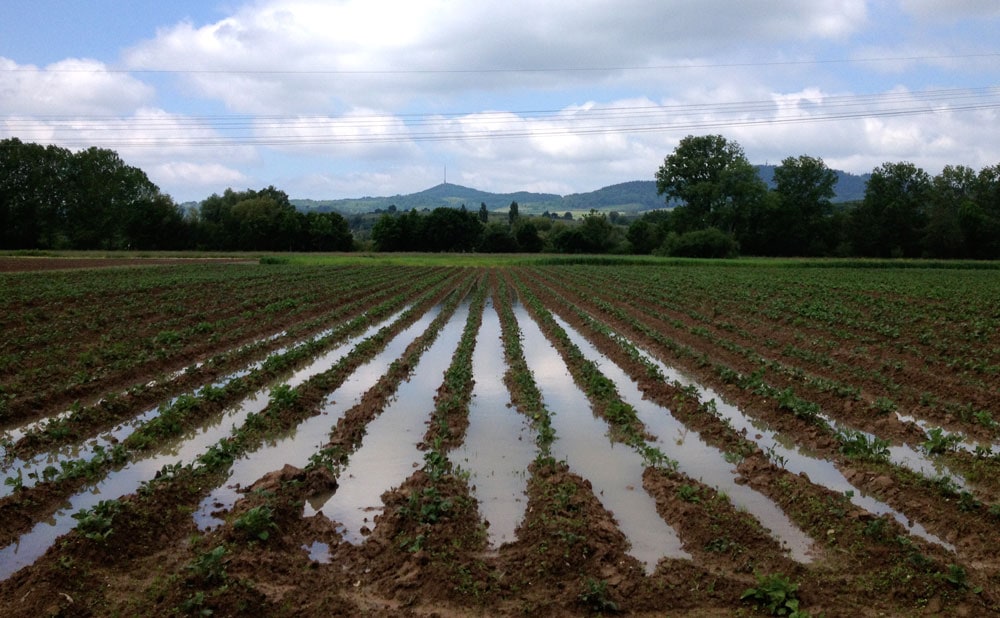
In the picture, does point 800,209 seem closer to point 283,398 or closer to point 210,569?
point 283,398

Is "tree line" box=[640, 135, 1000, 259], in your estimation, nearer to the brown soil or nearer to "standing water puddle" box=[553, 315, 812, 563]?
the brown soil

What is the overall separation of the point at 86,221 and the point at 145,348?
80791 mm

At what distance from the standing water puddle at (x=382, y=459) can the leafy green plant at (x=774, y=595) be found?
3.62 metres

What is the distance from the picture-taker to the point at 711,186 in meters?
85.6

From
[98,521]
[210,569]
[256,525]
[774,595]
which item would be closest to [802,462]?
[774,595]

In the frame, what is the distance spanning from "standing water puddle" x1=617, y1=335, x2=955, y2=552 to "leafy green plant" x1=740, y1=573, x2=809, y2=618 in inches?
84.1

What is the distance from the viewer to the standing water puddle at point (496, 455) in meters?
7.12

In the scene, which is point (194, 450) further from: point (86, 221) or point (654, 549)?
point (86, 221)

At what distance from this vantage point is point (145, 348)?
51.3ft

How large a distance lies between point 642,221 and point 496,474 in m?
86.5

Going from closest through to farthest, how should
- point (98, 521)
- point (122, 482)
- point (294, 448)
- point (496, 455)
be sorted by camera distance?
1. point (98, 521)
2. point (122, 482)
3. point (496, 455)
4. point (294, 448)

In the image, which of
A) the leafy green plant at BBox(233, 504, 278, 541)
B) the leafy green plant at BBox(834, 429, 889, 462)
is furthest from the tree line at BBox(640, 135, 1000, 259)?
the leafy green plant at BBox(233, 504, 278, 541)

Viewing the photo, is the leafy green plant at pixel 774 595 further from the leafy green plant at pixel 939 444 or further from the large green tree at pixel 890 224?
the large green tree at pixel 890 224

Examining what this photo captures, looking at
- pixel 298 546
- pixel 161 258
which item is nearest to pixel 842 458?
pixel 298 546
